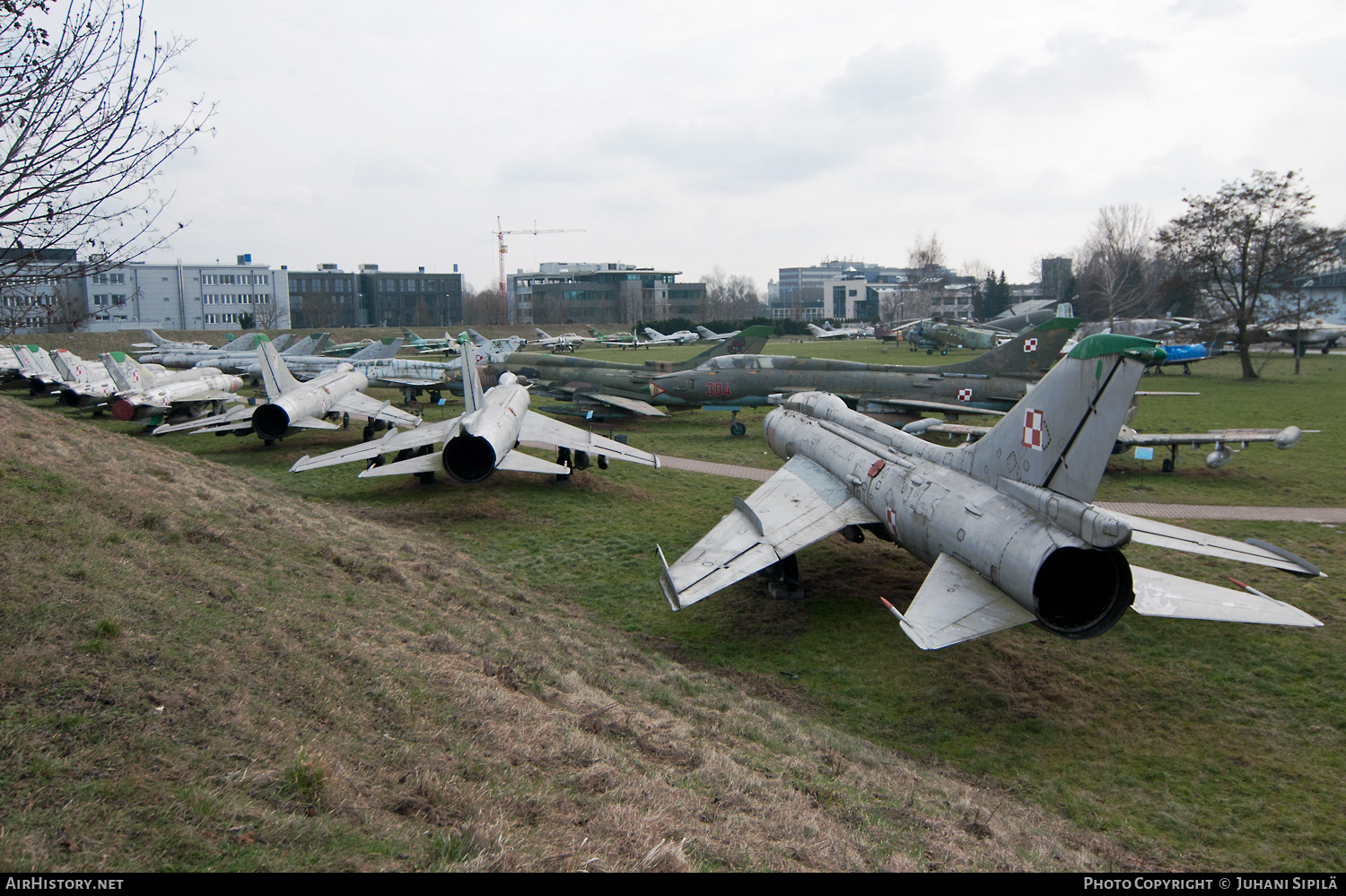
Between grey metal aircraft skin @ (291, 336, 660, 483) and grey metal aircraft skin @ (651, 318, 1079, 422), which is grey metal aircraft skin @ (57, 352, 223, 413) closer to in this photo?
grey metal aircraft skin @ (291, 336, 660, 483)

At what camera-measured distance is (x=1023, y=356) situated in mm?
27141

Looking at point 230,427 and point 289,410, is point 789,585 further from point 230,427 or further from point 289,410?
point 230,427

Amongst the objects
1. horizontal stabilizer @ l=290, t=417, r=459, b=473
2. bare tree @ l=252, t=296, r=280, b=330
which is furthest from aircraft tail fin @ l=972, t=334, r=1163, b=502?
bare tree @ l=252, t=296, r=280, b=330

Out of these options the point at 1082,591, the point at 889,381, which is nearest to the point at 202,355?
the point at 889,381

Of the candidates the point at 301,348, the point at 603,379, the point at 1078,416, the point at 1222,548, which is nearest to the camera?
the point at 1078,416

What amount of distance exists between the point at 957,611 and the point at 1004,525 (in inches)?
51.2

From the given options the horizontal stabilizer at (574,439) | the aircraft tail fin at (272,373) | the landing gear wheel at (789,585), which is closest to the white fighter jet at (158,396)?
the aircraft tail fin at (272,373)

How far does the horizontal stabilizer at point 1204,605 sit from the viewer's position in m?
8.95

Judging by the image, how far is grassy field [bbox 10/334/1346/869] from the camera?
7270 millimetres

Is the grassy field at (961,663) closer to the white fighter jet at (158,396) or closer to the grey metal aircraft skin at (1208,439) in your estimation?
the grey metal aircraft skin at (1208,439)

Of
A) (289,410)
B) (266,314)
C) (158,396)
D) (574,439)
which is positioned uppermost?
(266,314)

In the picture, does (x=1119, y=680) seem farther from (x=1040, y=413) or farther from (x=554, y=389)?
(x=554, y=389)

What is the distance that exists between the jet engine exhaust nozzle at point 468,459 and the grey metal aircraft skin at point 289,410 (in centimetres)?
781

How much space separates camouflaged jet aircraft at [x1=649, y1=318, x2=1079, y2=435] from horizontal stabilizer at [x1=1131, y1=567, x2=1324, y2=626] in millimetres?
15567
